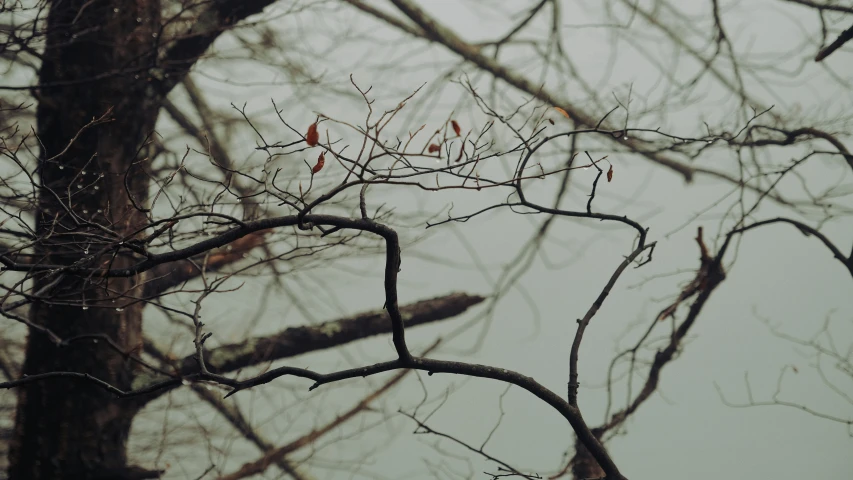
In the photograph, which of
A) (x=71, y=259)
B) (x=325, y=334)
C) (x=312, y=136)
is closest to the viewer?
(x=312, y=136)

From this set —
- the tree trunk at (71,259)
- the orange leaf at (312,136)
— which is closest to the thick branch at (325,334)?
the tree trunk at (71,259)

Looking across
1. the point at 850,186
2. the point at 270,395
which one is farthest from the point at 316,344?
the point at 850,186

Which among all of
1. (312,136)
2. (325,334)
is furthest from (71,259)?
(312,136)

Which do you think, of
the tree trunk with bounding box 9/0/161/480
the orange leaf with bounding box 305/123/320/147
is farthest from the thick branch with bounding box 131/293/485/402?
the orange leaf with bounding box 305/123/320/147

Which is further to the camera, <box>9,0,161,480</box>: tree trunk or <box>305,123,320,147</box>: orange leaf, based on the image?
<box>9,0,161,480</box>: tree trunk

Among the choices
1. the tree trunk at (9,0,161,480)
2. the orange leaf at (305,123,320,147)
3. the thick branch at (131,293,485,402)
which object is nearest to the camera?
the orange leaf at (305,123,320,147)

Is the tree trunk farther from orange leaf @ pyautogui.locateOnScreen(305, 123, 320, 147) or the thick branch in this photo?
orange leaf @ pyautogui.locateOnScreen(305, 123, 320, 147)

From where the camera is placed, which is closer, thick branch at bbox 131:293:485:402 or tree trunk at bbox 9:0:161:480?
tree trunk at bbox 9:0:161:480

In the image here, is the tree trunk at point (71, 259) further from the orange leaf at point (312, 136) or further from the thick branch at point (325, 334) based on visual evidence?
the orange leaf at point (312, 136)

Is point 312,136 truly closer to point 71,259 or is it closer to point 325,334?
point 71,259

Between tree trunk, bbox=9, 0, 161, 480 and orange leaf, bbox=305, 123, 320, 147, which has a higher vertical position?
tree trunk, bbox=9, 0, 161, 480

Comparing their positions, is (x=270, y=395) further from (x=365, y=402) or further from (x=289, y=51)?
(x=289, y=51)

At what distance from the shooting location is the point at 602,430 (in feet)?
7.73

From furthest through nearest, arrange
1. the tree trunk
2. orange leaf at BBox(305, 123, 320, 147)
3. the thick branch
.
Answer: the thick branch < the tree trunk < orange leaf at BBox(305, 123, 320, 147)
